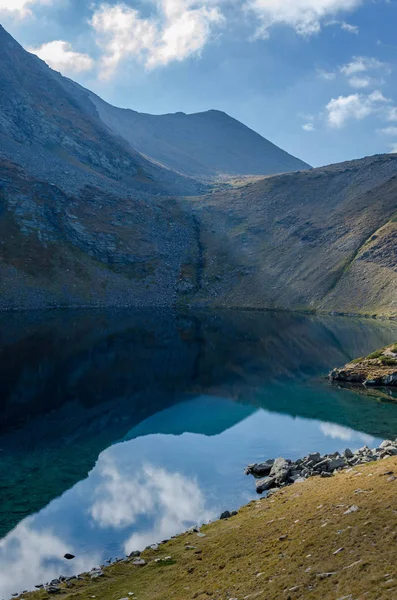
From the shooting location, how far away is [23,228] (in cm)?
16550

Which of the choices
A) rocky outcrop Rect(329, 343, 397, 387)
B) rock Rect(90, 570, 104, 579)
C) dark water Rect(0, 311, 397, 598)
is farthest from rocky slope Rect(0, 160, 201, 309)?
rock Rect(90, 570, 104, 579)

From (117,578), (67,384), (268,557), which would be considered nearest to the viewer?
(268,557)

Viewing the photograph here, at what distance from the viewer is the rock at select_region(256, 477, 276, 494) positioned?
3225 cm

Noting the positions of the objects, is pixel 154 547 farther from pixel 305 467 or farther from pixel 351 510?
pixel 305 467

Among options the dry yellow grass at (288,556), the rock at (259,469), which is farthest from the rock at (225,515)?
the rock at (259,469)

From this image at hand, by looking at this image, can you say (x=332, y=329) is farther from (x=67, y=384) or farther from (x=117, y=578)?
(x=117, y=578)

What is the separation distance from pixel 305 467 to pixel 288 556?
17.2 m

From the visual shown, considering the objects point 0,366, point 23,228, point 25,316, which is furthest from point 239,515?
point 23,228

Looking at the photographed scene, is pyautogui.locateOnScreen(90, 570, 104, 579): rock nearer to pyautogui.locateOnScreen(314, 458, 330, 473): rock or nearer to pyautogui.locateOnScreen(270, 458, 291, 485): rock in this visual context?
pyautogui.locateOnScreen(270, 458, 291, 485): rock

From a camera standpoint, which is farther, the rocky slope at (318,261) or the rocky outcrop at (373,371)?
the rocky slope at (318,261)

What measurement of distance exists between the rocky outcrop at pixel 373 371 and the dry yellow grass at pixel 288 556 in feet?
130

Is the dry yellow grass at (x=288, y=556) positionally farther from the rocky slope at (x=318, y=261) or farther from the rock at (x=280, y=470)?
the rocky slope at (x=318, y=261)

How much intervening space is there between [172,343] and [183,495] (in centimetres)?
6465

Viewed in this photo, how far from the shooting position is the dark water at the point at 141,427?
2736 cm
